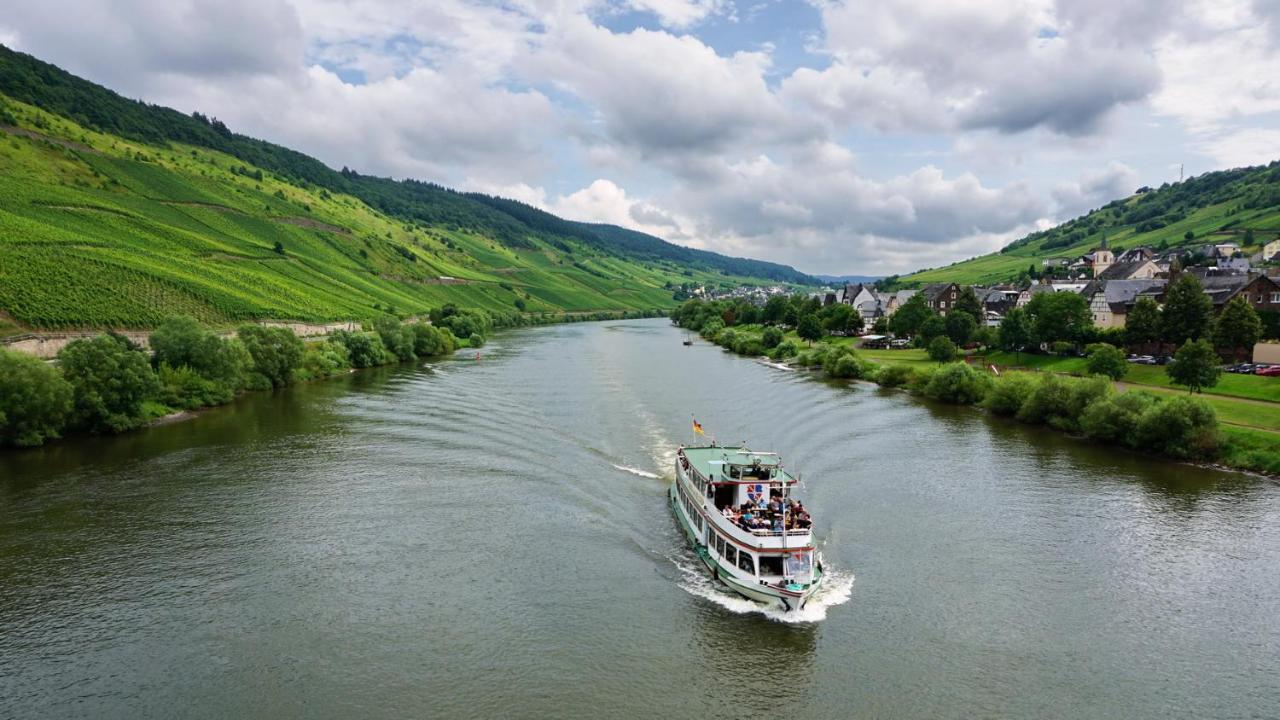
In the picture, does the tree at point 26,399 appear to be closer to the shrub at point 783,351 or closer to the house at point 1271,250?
the shrub at point 783,351

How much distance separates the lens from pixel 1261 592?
33500 mm

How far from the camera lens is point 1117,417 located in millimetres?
59719

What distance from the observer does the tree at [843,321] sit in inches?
5630

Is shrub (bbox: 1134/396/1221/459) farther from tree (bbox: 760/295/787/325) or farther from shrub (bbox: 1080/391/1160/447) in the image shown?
tree (bbox: 760/295/787/325)

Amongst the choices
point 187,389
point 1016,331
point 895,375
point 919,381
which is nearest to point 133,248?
point 187,389

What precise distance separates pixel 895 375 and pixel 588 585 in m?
69.9

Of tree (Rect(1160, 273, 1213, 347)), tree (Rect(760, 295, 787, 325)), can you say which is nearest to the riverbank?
tree (Rect(1160, 273, 1213, 347))

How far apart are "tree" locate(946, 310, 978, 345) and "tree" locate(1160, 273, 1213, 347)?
27.5 meters

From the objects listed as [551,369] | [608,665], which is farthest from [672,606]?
[551,369]

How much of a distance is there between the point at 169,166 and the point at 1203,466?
235 meters

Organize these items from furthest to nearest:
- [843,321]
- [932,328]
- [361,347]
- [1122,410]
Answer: [843,321] → [932,328] → [361,347] → [1122,410]

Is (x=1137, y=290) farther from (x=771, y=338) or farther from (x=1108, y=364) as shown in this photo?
(x=771, y=338)

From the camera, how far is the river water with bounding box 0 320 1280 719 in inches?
1029

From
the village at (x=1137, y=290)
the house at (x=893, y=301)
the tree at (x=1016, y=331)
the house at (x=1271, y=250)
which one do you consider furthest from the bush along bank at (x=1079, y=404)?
the house at (x=1271, y=250)
